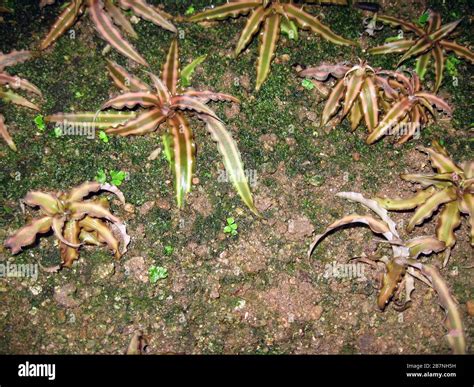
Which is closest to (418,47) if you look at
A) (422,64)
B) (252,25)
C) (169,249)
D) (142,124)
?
(422,64)

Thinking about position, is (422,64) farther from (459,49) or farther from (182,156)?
(182,156)

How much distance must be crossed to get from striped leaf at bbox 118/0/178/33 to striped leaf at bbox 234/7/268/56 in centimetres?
59

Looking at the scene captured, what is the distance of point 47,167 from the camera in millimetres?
3082

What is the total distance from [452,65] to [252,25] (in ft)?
6.19

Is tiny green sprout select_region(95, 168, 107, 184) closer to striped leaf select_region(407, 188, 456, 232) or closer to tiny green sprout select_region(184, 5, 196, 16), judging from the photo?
tiny green sprout select_region(184, 5, 196, 16)

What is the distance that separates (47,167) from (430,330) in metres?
3.24

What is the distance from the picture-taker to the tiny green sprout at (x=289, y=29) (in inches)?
134

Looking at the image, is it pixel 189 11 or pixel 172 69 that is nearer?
pixel 172 69

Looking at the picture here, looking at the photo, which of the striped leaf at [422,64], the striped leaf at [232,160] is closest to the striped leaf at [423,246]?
the striped leaf at [232,160]

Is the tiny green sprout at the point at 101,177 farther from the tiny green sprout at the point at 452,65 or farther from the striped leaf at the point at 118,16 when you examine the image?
the tiny green sprout at the point at 452,65

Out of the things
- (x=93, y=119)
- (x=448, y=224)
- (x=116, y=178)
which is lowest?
(x=448, y=224)

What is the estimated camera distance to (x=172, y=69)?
3.21 metres

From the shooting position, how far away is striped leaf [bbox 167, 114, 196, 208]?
3016 millimetres
